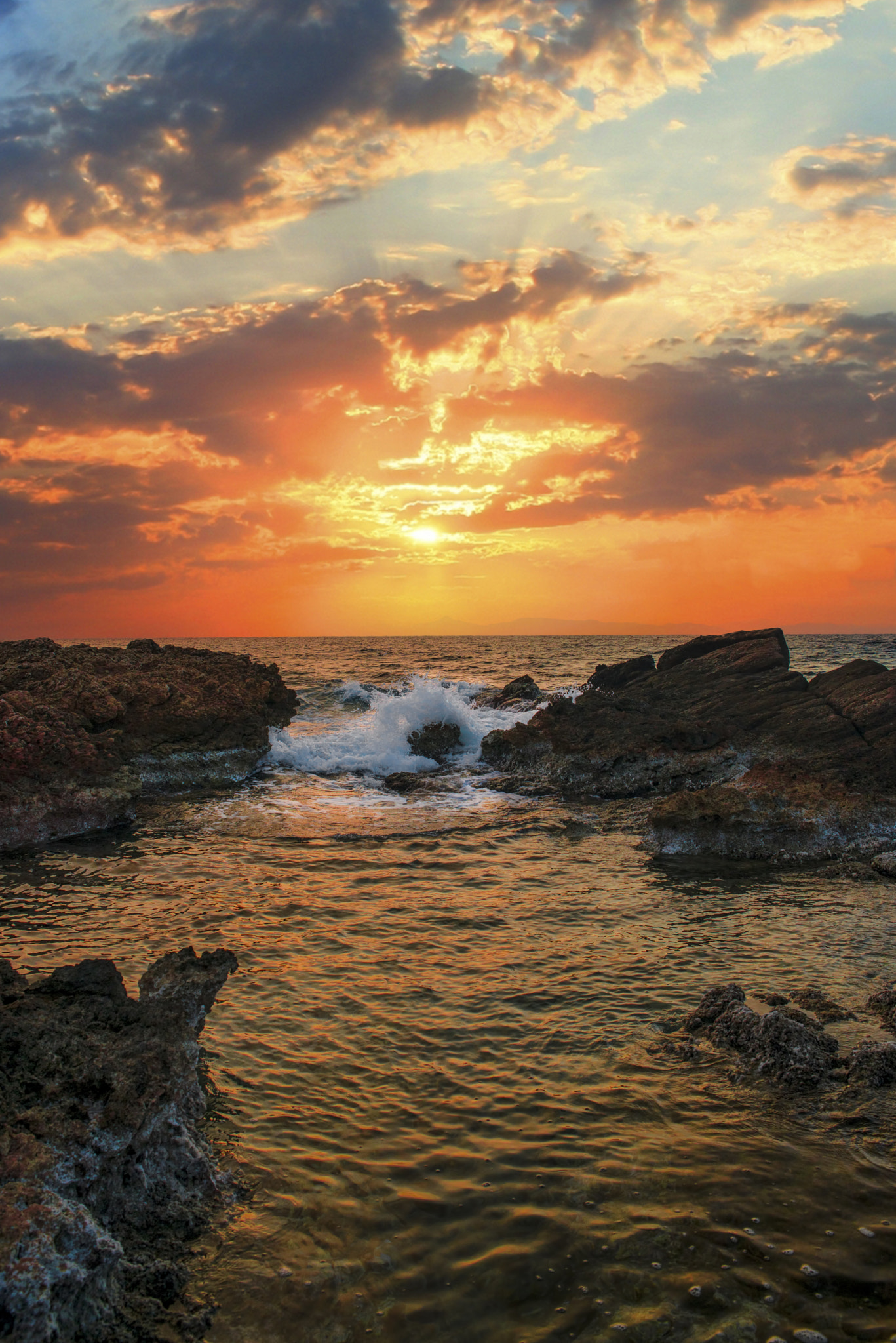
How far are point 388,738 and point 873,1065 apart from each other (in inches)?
805

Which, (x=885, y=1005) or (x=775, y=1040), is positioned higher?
(x=775, y=1040)

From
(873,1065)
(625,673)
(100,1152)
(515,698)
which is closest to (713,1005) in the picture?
(873,1065)

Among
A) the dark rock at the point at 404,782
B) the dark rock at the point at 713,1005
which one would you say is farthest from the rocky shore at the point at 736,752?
the dark rock at the point at 713,1005

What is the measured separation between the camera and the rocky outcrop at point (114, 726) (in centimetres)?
1455

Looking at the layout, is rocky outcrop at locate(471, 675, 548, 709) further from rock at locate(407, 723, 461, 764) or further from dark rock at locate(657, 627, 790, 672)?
rock at locate(407, 723, 461, 764)

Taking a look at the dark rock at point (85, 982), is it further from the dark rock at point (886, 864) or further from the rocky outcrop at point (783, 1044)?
the dark rock at point (886, 864)

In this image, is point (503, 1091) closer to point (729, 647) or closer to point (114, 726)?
point (114, 726)

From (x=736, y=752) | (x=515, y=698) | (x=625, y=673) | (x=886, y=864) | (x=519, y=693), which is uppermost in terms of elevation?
(x=625, y=673)

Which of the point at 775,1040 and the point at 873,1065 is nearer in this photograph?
the point at 873,1065

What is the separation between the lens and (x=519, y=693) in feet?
110

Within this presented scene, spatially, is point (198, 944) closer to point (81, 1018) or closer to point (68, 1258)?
point (81, 1018)

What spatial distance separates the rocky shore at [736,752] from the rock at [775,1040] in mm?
6290

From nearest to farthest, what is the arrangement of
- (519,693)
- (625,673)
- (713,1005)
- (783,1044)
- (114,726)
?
(783,1044) → (713,1005) → (114,726) → (625,673) → (519,693)

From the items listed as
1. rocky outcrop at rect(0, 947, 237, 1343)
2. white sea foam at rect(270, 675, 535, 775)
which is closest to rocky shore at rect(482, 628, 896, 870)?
white sea foam at rect(270, 675, 535, 775)
